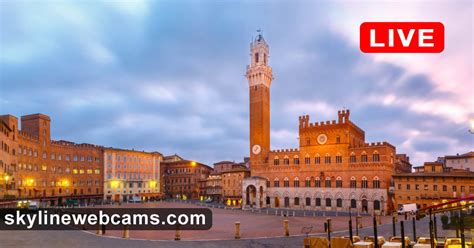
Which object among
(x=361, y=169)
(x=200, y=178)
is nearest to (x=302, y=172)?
(x=361, y=169)

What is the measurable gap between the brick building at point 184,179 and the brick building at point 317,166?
3286 centimetres

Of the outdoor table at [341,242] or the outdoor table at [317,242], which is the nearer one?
the outdoor table at [341,242]

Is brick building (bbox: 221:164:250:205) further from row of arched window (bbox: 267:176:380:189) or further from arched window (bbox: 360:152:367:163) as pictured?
arched window (bbox: 360:152:367:163)

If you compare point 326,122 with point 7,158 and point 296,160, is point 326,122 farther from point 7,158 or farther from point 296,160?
point 7,158

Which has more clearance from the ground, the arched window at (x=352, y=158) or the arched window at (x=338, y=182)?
the arched window at (x=352, y=158)

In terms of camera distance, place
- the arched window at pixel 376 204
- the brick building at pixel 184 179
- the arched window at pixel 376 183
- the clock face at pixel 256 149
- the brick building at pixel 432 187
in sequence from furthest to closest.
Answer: the brick building at pixel 184 179
the clock face at pixel 256 149
the arched window at pixel 376 183
the arched window at pixel 376 204
the brick building at pixel 432 187

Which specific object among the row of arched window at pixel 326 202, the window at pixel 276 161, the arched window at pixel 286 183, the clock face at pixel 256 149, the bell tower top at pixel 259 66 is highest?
the bell tower top at pixel 259 66

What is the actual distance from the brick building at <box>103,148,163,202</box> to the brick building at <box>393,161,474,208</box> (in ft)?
208

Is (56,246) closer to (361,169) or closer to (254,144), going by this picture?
(361,169)

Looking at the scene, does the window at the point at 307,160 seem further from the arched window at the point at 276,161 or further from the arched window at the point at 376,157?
the arched window at the point at 376,157

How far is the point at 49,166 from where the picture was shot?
76.9m

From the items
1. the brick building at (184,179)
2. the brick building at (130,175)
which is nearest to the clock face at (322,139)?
the brick building at (184,179)

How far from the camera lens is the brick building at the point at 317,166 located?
62281 mm

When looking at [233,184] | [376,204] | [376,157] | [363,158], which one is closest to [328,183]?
[363,158]
